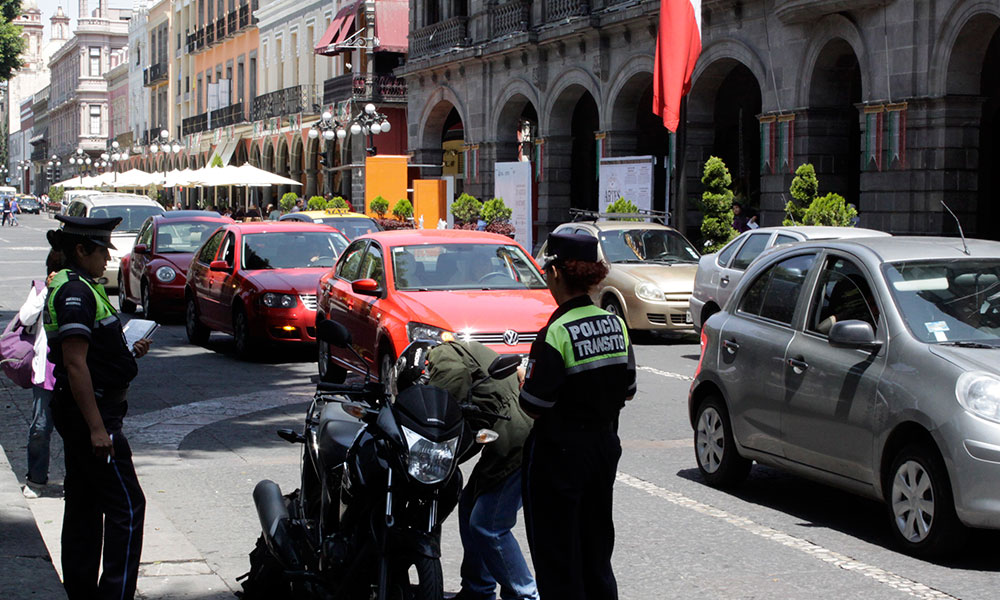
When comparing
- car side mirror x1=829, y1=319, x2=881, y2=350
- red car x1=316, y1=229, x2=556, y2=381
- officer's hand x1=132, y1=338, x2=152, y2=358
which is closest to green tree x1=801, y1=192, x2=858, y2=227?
red car x1=316, y1=229, x2=556, y2=381

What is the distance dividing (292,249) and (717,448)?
8.93m

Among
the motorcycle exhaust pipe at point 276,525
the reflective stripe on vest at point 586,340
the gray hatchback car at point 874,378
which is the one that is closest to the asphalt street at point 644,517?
the gray hatchback car at point 874,378

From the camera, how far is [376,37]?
45375mm

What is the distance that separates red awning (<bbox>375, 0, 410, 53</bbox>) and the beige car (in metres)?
27.3

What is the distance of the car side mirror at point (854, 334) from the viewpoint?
7090 mm

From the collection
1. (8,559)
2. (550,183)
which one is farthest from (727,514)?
(550,183)

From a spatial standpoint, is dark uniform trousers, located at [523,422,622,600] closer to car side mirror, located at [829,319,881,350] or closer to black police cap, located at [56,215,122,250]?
black police cap, located at [56,215,122,250]

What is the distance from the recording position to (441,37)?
128ft

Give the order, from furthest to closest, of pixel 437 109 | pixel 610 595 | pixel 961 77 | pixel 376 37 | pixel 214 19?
pixel 214 19 → pixel 376 37 → pixel 437 109 → pixel 961 77 → pixel 610 595

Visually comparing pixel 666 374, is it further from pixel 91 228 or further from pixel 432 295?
pixel 91 228

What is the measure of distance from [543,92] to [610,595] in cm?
2895

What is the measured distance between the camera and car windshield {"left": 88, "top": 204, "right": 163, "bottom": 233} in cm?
2650

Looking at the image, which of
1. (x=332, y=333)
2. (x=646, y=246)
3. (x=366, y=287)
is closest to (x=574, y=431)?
(x=332, y=333)

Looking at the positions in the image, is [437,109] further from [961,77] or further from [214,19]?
[214,19]
